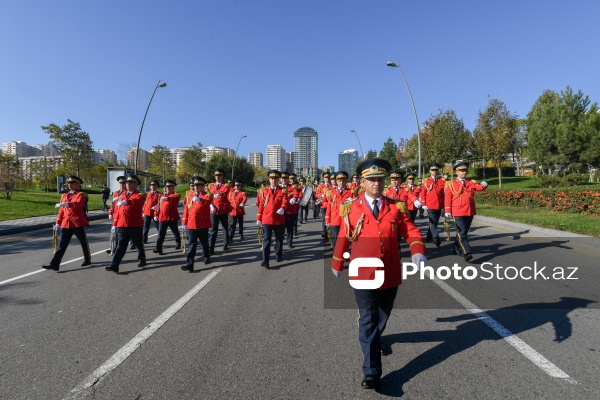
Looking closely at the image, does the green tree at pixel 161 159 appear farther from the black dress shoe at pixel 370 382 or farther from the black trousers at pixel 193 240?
the black dress shoe at pixel 370 382

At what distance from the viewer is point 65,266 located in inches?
289

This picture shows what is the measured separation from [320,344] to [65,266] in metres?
6.65

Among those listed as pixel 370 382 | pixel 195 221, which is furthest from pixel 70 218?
pixel 370 382

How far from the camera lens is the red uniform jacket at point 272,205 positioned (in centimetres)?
737

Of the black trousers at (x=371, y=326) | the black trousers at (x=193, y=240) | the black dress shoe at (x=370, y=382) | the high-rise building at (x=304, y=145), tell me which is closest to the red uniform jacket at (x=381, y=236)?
the black trousers at (x=371, y=326)

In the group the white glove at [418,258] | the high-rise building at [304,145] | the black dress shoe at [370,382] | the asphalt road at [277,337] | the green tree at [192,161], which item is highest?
the high-rise building at [304,145]

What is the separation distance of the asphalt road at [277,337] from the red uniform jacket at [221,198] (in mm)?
3282

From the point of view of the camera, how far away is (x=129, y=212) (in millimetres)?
6977

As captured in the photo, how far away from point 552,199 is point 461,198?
477 inches

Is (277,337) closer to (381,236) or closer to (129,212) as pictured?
(381,236)

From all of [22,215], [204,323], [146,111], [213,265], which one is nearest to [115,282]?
[213,265]

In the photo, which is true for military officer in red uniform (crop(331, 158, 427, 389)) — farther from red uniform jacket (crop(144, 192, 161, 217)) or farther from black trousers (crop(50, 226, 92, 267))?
red uniform jacket (crop(144, 192, 161, 217))

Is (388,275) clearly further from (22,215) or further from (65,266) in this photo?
(22,215)

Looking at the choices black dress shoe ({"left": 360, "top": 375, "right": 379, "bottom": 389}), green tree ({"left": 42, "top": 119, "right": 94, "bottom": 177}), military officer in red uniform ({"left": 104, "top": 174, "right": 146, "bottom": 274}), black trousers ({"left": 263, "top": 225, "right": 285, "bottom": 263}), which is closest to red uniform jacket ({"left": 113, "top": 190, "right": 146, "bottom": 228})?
military officer in red uniform ({"left": 104, "top": 174, "right": 146, "bottom": 274})
